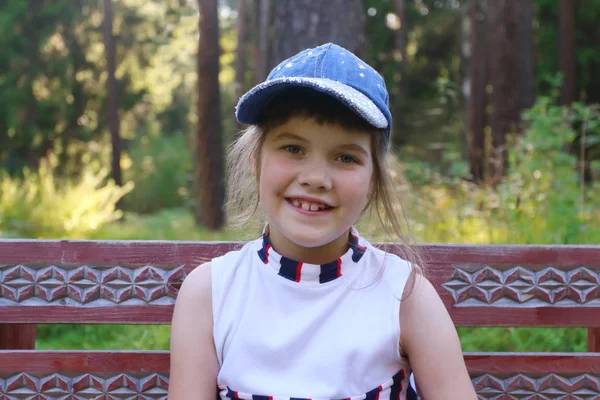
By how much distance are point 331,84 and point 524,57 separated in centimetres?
1001

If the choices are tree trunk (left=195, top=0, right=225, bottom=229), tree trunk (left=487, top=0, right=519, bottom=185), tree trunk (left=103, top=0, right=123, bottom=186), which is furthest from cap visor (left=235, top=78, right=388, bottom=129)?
tree trunk (left=103, top=0, right=123, bottom=186)

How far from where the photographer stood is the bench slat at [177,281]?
2416 millimetres

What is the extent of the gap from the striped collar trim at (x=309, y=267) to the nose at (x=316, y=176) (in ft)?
0.86

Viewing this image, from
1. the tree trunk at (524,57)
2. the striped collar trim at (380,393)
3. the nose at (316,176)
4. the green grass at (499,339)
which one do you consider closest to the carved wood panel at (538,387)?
the striped collar trim at (380,393)

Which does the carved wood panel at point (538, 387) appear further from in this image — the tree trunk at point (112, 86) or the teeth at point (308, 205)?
the tree trunk at point (112, 86)

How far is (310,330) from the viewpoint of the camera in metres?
1.99

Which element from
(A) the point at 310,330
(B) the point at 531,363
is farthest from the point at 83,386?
(B) the point at 531,363

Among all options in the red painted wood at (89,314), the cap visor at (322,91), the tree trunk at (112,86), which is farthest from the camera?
the tree trunk at (112,86)

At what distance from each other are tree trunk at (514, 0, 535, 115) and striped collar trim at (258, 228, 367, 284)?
360 inches

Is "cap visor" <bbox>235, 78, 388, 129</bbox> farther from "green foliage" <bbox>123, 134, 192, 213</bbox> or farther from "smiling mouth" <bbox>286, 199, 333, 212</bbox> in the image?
"green foliage" <bbox>123, 134, 192, 213</bbox>

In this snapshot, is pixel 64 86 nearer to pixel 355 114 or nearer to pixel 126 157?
pixel 126 157

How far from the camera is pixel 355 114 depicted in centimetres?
189

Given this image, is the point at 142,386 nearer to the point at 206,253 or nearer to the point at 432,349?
the point at 206,253

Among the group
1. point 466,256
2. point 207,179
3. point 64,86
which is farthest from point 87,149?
point 466,256
